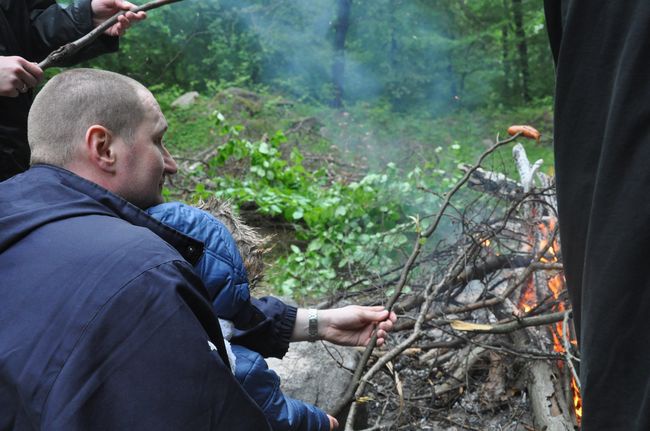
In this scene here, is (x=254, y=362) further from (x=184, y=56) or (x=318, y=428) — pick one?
(x=184, y=56)

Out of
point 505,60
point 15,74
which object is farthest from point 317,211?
point 505,60

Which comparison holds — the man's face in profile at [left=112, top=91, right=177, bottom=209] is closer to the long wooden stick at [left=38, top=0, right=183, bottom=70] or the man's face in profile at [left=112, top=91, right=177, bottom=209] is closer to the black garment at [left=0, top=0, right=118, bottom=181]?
the long wooden stick at [left=38, top=0, right=183, bottom=70]

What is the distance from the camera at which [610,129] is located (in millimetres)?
1344

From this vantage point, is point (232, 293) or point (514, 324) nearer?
point (232, 293)

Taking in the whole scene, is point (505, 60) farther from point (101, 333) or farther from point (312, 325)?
point (101, 333)

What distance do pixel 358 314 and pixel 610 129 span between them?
1.69 metres

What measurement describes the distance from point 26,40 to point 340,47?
1378cm

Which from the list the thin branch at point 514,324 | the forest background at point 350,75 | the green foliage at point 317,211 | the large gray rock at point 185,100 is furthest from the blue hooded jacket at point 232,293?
the large gray rock at point 185,100

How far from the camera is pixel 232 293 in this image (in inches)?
100

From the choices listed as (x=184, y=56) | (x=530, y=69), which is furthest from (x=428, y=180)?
(x=530, y=69)

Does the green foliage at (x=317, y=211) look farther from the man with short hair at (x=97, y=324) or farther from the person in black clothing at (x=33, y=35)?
the man with short hair at (x=97, y=324)

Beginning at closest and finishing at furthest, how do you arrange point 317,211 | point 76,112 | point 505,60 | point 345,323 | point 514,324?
1. point 76,112
2. point 345,323
3. point 514,324
4. point 317,211
5. point 505,60

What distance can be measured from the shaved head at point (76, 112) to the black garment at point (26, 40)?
149 centimetres

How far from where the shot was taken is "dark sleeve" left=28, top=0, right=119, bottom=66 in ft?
11.1
